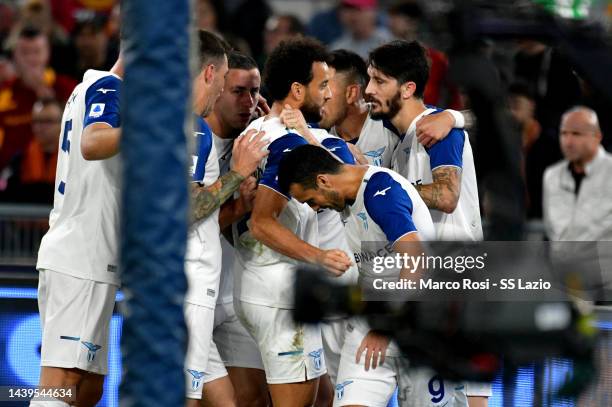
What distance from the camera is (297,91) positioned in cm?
672

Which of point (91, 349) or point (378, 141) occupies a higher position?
point (378, 141)

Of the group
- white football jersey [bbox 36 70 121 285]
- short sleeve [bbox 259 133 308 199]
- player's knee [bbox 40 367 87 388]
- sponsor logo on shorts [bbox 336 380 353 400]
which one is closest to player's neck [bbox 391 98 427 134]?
short sleeve [bbox 259 133 308 199]

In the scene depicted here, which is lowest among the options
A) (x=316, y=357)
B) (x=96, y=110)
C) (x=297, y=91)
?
(x=316, y=357)

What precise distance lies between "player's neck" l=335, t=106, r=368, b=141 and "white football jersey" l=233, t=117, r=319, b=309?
1.19 meters

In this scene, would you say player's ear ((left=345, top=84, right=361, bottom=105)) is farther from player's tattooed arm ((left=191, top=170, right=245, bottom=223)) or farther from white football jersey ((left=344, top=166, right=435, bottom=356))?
white football jersey ((left=344, top=166, right=435, bottom=356))

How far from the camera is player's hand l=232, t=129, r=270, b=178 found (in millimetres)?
6262

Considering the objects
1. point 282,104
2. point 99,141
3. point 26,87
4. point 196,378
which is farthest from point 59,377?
point 26,87

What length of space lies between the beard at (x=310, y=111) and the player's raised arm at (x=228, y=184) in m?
0.53

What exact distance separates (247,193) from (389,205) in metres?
1.22

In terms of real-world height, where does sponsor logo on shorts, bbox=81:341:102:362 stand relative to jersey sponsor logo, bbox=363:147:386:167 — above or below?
below

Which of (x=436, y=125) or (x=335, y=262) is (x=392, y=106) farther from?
(x=335, y=262)

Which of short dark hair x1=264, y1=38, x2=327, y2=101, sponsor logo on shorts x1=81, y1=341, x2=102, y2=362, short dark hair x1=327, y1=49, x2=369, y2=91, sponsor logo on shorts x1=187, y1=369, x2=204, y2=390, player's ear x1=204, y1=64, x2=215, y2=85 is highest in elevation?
short dark hair x1=327, y1=49, x2=369, y2=91

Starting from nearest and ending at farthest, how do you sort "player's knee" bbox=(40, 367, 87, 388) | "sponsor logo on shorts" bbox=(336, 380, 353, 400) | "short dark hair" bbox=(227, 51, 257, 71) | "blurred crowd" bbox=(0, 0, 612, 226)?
"player's knee" bbox=(40, 367, 87, 388) < "sponsor logo on shorts" bbox=(336, 380, 353, 400) < "short dark hair" bbox=(227, 51, 257, 71) < "blurred crowd" bbox=(0, 0, 612, 226)

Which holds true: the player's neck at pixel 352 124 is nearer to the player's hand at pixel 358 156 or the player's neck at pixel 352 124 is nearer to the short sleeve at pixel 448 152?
the player's hand at pixel 358 156
